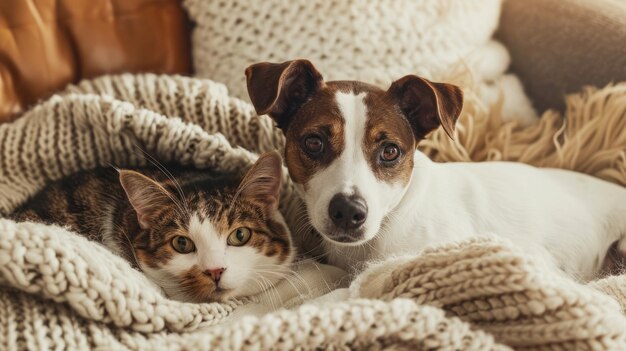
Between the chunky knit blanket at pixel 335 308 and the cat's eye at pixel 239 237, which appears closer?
the chunky knit blanket at pixel 335 308

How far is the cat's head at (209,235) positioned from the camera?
3.51 ft

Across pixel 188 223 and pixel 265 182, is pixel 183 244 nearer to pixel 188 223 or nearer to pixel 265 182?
pixel 188 223

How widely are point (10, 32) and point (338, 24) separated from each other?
2.50 ft

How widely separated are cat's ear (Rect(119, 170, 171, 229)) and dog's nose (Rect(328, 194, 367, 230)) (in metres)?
0.31

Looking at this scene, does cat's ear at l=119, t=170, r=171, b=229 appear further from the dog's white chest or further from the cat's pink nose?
the dog's white chest

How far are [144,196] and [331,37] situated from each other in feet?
2.12

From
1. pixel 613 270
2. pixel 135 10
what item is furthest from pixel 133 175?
pixel 613 270

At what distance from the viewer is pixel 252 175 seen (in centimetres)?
114

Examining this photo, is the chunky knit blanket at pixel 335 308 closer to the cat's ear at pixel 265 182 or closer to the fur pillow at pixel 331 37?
the cat's ear at pixel 265 182

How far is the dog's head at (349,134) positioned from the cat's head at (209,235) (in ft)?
0.29

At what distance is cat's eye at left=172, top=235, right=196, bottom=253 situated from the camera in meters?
1.10

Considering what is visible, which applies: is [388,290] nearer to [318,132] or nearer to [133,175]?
[318,132]

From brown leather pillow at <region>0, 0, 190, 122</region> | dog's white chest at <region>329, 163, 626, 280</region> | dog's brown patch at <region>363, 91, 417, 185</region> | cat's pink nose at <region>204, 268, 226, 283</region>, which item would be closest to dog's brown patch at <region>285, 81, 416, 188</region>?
dog's brown patch at <region>363, 91, 417, 185</region>

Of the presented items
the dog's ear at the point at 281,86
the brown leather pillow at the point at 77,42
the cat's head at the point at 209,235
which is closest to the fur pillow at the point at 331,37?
the brown leather pillow at the point at 77,42
